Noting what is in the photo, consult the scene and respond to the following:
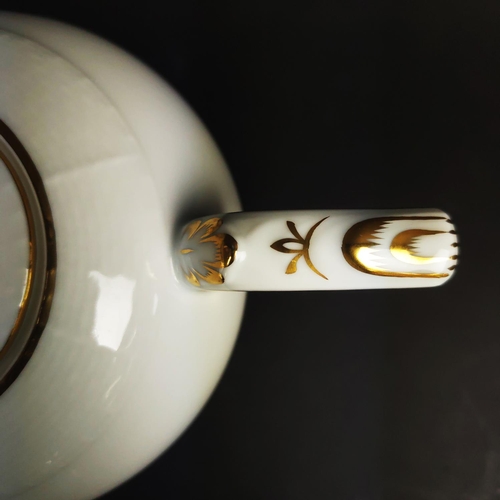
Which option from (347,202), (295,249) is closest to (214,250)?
(295,249)

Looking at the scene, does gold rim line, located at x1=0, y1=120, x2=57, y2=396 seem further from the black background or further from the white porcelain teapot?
the black background

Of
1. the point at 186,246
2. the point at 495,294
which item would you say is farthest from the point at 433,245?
the point at 495,294

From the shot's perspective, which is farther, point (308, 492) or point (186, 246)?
point (308, 492)

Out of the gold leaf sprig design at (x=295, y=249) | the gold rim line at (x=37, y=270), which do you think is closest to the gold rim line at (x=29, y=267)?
the gold rim line at (x=37, y=270)

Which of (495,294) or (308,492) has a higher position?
(495,294)

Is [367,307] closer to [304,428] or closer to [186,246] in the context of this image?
[304,428]

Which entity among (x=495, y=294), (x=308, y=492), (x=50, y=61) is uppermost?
(x=495, y=294)

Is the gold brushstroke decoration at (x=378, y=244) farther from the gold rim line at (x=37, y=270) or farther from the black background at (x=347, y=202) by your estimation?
the black background at (x=347, y=202)
